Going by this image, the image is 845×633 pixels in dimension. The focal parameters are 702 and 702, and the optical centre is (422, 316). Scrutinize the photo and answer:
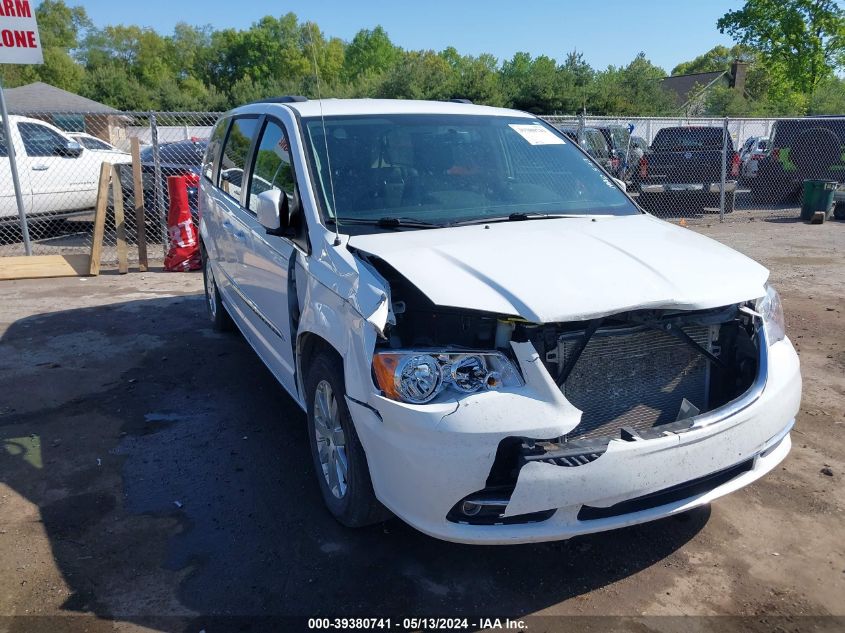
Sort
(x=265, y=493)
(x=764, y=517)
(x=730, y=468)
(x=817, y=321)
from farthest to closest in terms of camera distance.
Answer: (x=817, y=321) < (x=265, y=493) < (x=764, y=517) < (x=730, y=468)

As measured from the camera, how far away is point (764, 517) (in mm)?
3557

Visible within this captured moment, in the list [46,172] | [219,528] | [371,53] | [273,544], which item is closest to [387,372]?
[273,544]

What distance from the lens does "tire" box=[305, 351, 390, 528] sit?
308 cm

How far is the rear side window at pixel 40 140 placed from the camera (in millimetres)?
11242

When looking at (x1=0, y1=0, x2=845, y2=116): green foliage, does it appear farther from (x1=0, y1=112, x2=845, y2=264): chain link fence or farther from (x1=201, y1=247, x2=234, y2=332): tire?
(x1=201, y1=247, x2=234, y2=332): tire

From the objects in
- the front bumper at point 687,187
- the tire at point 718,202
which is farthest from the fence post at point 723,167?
the tire at point 718,202

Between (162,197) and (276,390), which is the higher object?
(162,197)

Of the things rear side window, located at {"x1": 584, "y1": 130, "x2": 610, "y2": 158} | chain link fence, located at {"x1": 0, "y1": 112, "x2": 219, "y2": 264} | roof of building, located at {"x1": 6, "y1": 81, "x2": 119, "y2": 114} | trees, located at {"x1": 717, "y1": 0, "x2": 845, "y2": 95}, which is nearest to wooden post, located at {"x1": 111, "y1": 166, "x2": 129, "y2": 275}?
chain link fence, located at {"x1": 0, "y1": 112, "x2": 219, "y2": 264}

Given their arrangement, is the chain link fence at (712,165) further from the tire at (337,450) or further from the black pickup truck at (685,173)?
the tire at (337,450)

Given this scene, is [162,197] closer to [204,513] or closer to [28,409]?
[28,409]

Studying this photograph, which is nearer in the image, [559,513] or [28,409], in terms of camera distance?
[559,513]

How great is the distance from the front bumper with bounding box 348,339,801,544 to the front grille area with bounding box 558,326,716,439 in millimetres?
210

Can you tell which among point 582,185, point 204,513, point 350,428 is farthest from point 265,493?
point 582,185

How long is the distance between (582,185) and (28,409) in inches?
162
